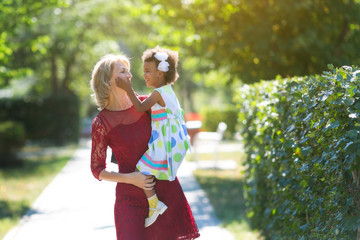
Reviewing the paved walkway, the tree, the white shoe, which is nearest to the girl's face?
the white shoe

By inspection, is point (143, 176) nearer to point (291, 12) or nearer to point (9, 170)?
point (291, 12)

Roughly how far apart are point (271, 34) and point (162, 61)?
23.0 feet

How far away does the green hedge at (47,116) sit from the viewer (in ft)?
89.5

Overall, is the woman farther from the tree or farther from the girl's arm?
the tree

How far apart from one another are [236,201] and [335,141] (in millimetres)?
6500

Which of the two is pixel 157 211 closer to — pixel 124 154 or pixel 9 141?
pixel 124 154

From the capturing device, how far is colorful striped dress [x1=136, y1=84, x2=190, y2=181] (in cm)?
384

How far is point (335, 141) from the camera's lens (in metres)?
3.83

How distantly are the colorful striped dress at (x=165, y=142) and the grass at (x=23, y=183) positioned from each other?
4458 millimetres

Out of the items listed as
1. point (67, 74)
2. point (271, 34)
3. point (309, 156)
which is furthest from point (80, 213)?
point (67, 74)

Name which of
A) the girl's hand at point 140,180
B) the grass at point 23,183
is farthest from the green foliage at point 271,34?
the girl's hand at point 140,180

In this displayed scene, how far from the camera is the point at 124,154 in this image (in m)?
3.90

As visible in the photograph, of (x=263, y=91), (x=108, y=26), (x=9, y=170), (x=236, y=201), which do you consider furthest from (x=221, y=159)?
(x=108, y=26)

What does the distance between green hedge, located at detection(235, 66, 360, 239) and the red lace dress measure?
1062mm
